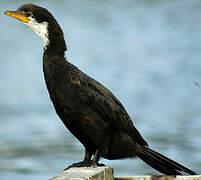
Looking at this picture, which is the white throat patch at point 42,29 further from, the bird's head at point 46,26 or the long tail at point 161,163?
the long tail at point 161,163

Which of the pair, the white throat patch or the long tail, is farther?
the white throat patch

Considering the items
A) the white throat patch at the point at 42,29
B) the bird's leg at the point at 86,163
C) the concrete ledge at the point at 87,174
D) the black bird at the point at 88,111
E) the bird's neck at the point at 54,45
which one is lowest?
the concrete ledge at the point at 87,174

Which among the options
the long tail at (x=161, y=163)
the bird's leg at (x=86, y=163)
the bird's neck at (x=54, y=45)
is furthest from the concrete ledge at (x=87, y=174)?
the bird's neck at (x=54, y=45)

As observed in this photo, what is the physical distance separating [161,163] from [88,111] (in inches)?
29.1

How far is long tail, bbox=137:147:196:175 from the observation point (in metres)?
6.43

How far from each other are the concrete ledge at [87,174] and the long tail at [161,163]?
92cm

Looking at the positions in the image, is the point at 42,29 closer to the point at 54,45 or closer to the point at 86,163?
the point at 54,45

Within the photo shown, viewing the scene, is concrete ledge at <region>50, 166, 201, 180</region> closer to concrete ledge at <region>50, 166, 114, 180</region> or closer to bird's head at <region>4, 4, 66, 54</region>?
concrete ledge at <region>50, 166, 114, 180</region>

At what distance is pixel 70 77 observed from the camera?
6.51 metres

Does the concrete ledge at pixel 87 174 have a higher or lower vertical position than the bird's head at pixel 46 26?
lower

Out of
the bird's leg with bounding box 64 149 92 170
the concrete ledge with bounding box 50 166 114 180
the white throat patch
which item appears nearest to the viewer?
the concrete ledge with bounding box 50 166 114 180

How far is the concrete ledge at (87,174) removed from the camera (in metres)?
5.24

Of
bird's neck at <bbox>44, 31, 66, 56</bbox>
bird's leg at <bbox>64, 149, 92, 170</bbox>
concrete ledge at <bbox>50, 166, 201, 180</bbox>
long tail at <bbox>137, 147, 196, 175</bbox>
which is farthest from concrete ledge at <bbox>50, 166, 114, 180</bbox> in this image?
bird's neck at <bbox>44, 31, 66, 56</bbox>

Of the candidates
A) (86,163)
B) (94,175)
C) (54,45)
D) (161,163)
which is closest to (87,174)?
(94,175)
